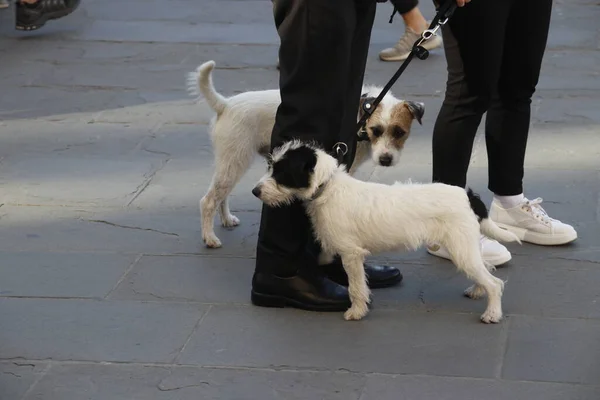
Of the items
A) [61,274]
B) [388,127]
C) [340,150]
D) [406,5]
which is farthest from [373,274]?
[406,5]

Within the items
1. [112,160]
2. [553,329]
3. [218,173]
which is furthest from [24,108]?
[553,329]

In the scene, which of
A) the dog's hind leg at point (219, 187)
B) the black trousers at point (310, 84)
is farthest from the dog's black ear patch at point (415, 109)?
the black trousers at point (310, 84)

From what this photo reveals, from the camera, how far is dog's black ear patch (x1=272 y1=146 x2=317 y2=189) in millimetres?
3699

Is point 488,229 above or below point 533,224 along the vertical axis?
above

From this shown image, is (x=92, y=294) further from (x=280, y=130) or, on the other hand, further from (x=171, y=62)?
(x=171, y=62)

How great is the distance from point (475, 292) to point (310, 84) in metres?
1.07

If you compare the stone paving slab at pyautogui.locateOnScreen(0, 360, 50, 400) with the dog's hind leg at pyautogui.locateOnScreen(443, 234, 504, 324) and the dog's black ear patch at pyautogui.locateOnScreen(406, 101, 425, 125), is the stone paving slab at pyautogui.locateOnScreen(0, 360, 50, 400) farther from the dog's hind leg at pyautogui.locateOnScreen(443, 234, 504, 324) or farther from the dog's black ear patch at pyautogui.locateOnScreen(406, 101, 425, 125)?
the dog's black ear patch at pyautogui.locateOnScreen(406, 101, 425, 125)

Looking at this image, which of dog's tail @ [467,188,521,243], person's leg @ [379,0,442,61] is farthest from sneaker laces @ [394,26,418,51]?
dog's tail @ [467,188,521,243]

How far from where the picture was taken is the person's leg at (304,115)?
3652mm

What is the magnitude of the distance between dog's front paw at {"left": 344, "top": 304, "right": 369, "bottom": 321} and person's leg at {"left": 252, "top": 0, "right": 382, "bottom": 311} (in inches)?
2.9

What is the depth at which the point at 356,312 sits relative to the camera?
155 inches

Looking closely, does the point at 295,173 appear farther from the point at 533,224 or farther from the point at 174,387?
the point at 533,224

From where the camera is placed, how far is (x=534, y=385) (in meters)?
3.39

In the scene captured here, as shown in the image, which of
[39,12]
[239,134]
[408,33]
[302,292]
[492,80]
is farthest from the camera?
[39,12]
